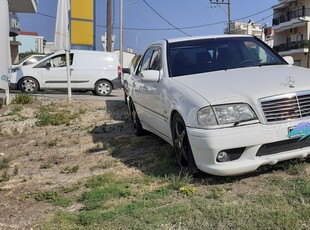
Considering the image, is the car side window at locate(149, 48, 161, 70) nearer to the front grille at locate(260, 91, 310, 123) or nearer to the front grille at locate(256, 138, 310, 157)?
the front grille at locate(260, 91, 310, 123)

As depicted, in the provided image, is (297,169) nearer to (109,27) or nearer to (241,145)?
(241,145)

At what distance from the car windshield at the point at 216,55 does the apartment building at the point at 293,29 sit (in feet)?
142

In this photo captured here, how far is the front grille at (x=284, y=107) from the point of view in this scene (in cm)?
422

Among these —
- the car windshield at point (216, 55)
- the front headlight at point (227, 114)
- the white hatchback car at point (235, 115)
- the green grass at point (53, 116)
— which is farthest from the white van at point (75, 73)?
the front headlight at point (227, 114)

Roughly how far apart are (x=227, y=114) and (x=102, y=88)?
13556 mm

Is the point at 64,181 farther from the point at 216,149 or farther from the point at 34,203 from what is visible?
the point at 216,149

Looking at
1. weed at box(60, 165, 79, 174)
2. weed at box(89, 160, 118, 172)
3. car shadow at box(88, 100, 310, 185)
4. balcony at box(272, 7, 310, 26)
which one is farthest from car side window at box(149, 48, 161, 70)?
balcony at box(272, 7, 310, 26)

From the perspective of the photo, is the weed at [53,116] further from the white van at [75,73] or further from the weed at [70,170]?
the white van at [75,73]

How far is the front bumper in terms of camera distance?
13.7 ft

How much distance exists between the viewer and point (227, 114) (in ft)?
14.0

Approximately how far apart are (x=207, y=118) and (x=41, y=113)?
Answer: 7.10 metres

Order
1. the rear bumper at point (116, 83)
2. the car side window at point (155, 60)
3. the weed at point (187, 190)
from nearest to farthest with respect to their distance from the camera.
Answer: the weed at point (187, 190)
the car side window at point (155, 60)
the rear bumper at point (116, 83)

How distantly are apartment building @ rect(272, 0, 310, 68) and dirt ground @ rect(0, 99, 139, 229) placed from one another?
4098 cm

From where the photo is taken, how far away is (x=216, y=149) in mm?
4195
